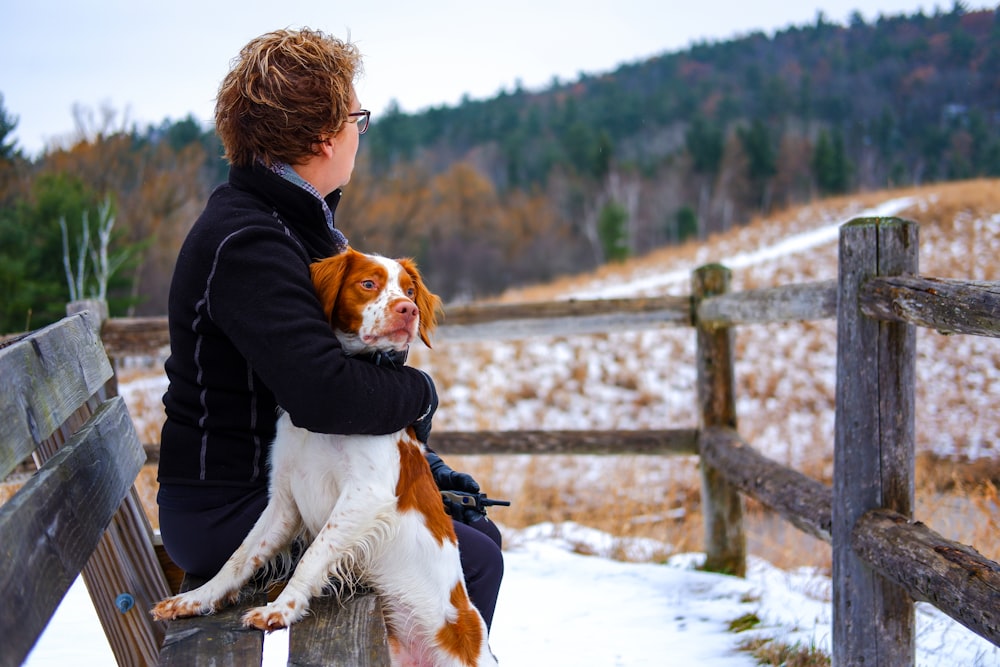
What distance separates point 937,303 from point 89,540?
1960mm

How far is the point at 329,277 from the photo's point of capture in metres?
1.60

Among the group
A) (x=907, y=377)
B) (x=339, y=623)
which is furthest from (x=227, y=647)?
(x=907, y=377)

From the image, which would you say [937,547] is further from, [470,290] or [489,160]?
[489,160]

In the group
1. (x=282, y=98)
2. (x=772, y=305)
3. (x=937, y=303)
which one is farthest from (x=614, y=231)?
(x=282, y=98)

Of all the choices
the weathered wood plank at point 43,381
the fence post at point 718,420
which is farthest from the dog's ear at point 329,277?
the fence post at point 718,420

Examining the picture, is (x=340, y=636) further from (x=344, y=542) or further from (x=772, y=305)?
(x=772, y=305)

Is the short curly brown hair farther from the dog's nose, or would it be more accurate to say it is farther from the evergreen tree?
the evergreen tree

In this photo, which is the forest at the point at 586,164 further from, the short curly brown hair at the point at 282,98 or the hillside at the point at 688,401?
the short curly brown hair at the point at 282,98

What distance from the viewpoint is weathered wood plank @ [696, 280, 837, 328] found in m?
2.87

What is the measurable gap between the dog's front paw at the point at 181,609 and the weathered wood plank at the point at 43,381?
0.42 m

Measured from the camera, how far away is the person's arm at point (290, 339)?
143 cm

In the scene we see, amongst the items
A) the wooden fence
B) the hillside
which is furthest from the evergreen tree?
the wooden fence

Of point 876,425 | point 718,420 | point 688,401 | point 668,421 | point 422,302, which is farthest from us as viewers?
point 688,401

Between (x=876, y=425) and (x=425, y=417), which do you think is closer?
(x=425, y=417)
